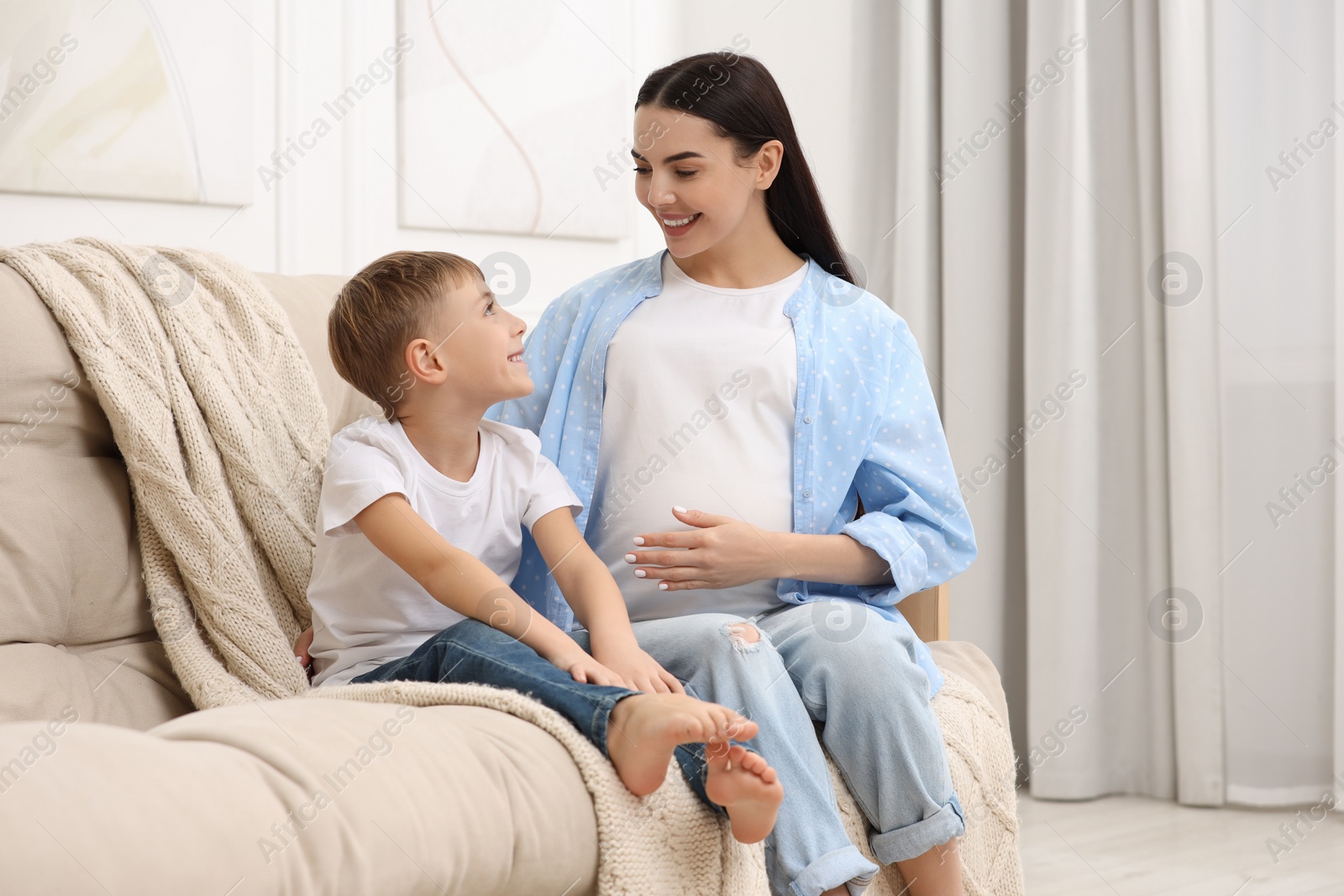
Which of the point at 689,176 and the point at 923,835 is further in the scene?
the point at 689,176

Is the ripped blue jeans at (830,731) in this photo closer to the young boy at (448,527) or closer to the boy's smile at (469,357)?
the young boy at (448,527)

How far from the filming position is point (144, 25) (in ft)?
5.79

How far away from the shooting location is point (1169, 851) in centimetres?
188

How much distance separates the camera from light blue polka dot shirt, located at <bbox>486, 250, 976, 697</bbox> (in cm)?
133

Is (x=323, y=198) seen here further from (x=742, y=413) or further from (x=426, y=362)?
(x=742, y=413)

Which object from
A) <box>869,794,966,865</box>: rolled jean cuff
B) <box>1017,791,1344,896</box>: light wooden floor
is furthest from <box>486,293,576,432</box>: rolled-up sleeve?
<box>1017,791,1344,896</box>: light wooden floor

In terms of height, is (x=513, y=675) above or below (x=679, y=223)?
below

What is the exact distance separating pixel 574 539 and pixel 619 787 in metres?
0.38

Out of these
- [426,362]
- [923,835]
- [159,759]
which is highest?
[426,362]

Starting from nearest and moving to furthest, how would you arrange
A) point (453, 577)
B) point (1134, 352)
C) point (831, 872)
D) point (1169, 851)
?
1. point (831, 872)
2. point (453, 577)
3. point (1169, 851)
4. point (1134, 352)

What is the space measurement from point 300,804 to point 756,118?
0.97 m

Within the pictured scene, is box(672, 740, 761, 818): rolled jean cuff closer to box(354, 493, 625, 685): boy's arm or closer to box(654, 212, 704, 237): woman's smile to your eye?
box(354, 493, 625, 685): boy's arm

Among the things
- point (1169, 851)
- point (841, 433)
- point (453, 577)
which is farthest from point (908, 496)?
point (1169, 851)

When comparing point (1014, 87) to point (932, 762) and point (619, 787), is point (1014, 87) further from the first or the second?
point (619, 787)
